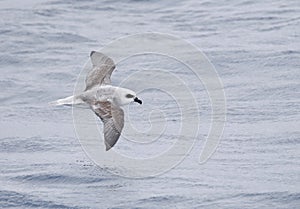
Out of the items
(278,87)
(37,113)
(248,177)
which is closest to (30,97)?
(37,113)

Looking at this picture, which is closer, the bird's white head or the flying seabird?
the flying seabird

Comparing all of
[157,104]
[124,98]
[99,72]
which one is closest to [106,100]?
[124,98]

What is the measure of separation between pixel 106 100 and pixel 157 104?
3479mm

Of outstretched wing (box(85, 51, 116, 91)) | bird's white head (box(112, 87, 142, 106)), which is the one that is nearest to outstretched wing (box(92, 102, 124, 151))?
bird's white head (box(112, 87, 142, 106))

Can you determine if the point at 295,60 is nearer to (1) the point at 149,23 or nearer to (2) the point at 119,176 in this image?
(1) the point at 149,23

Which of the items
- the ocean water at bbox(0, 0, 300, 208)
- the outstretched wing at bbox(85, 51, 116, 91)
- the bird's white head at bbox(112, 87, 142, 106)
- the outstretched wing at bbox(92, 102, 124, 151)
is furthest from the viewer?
the outstretched wing at bbox(85, 51, 116, 91)

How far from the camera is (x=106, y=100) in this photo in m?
14.3

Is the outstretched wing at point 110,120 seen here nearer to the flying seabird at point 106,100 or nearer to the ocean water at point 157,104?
Answer: the flying seabird at point 106,100

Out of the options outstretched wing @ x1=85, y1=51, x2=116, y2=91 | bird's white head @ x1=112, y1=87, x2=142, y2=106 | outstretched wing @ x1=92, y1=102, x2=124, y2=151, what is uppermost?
outstretched wing @ x1=85, y1=51, x2=116, y2=91

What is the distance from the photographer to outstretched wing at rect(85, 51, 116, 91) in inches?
596

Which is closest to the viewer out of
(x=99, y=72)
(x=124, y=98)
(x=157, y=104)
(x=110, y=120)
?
(x=110, y=120)

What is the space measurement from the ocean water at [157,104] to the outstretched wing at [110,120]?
0.65 metres

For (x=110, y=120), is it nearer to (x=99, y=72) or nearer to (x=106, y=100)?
(x=106, y=100)

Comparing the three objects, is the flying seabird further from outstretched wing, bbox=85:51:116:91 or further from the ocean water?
the ocean water
